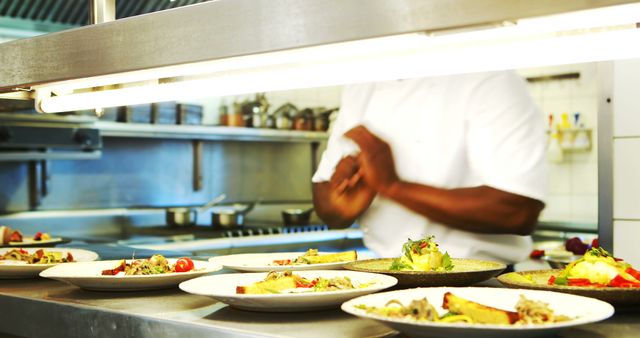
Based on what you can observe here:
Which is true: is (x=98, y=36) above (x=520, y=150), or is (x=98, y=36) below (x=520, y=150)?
above

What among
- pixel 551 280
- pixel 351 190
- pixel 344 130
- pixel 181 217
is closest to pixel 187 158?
pixel 181 217

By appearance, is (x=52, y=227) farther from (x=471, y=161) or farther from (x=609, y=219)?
(x=609, y=219)

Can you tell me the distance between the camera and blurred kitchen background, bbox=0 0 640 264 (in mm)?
4621

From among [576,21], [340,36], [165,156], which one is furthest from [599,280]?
[165,156]

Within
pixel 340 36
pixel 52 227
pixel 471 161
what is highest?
pixel 340 36

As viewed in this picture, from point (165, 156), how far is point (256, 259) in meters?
3.78

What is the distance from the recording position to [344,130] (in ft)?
11.5

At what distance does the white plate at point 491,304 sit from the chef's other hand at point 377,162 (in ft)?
5.84

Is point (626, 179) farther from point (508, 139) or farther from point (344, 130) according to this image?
point (344, 130)

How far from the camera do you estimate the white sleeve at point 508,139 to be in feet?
9.61

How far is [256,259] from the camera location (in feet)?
6.47

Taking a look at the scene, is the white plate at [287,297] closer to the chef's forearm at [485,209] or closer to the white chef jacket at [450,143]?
the chef's forearm at [485,209]

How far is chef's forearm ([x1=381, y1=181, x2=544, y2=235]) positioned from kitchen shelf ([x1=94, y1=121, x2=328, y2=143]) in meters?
2.54

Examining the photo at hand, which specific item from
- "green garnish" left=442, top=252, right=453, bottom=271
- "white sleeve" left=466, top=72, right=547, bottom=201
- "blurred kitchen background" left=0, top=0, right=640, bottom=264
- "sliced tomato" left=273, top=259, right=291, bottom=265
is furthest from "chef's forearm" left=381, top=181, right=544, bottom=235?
"green garnish" left=442, top=252, right=453, bottom=271
